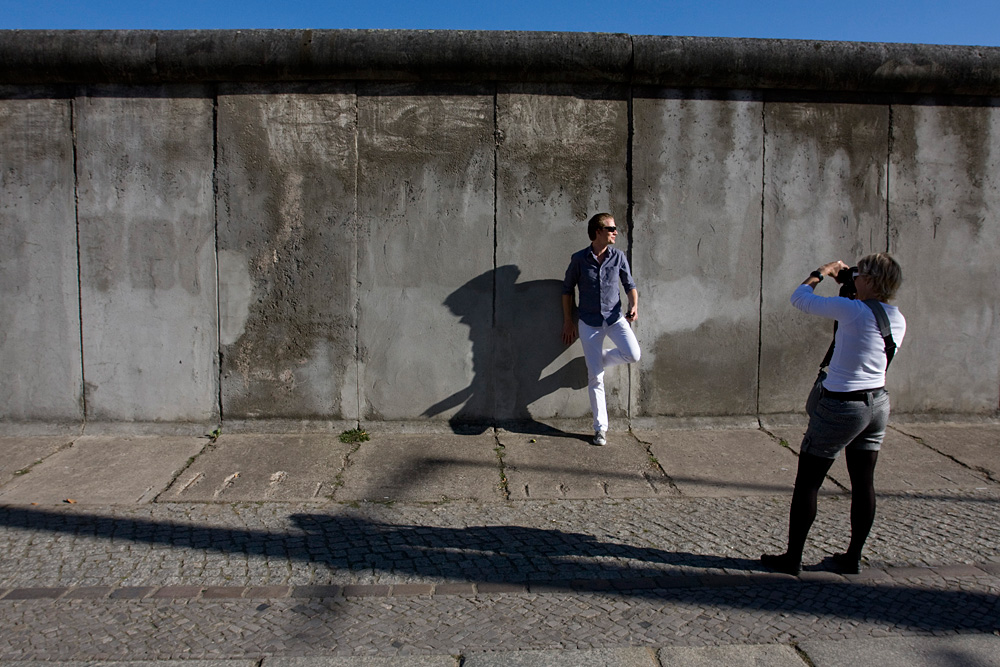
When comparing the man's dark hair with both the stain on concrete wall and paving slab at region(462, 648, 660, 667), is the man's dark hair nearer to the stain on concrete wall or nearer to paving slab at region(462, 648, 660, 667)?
the stain on concrete wall

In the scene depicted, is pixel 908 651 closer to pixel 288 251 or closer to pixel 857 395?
pixel 857 395

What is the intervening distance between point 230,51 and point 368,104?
121 cm

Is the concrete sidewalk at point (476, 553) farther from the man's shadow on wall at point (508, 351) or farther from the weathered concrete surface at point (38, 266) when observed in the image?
the weathered concrete surface at point (38, 266)

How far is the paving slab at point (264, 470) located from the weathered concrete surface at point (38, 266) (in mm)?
1636

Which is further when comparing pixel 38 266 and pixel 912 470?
pixel 38 266

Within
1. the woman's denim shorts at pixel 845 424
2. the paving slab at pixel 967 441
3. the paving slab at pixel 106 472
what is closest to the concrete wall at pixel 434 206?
the paving slab at pixel 106 472

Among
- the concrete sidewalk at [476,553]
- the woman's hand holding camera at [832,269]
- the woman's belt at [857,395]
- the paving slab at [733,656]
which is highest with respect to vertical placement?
the woman's hand holding camera at [832,269]

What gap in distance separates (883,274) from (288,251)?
15.5 feet

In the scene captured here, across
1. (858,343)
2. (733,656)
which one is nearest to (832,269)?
(858,343)

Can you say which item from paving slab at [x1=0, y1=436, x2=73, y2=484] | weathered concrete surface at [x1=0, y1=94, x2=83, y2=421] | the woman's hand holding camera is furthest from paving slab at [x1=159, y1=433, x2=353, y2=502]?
the woman's hand holding camera

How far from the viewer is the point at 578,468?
225 inches

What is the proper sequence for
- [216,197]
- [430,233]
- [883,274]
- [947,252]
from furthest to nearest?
[947,252] < [430,233] < [216,197] < [883,274]

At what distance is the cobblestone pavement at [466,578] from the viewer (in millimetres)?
3359

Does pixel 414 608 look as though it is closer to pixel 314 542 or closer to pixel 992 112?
pixel 314 542
